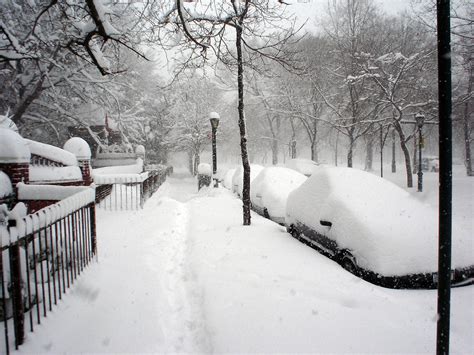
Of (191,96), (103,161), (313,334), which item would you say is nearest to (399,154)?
(191,96)

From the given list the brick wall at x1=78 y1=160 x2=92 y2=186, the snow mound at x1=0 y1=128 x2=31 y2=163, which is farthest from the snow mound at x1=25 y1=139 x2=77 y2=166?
the snow mound at x1=0 y1=128 x2=31 y2=163

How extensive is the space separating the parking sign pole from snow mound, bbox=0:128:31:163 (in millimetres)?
6486

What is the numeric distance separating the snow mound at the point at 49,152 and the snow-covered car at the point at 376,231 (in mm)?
6491

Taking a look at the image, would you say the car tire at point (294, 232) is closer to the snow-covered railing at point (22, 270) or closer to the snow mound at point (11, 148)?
the snow-covered railing at point (22, 270)

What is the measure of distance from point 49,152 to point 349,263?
7.79 metres

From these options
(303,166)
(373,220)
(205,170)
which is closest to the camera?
(373,220)

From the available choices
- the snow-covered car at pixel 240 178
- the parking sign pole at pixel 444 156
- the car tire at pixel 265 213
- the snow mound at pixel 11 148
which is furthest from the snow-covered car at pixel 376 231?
the snow-covered car at pixel 240 178

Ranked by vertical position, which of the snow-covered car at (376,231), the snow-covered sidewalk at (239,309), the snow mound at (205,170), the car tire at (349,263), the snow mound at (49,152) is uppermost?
the snow mound at (49,152)

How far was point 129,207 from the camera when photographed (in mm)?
11102

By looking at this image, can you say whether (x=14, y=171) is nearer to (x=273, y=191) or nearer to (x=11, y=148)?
(x=11, y=148)

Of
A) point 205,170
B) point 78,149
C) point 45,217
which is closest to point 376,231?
point 45,217

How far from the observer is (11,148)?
5.55 m

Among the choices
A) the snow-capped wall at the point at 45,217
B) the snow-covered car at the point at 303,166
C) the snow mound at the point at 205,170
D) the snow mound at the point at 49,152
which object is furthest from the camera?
the snow-covered car at the point at 303,166

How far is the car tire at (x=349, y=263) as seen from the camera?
470cm
